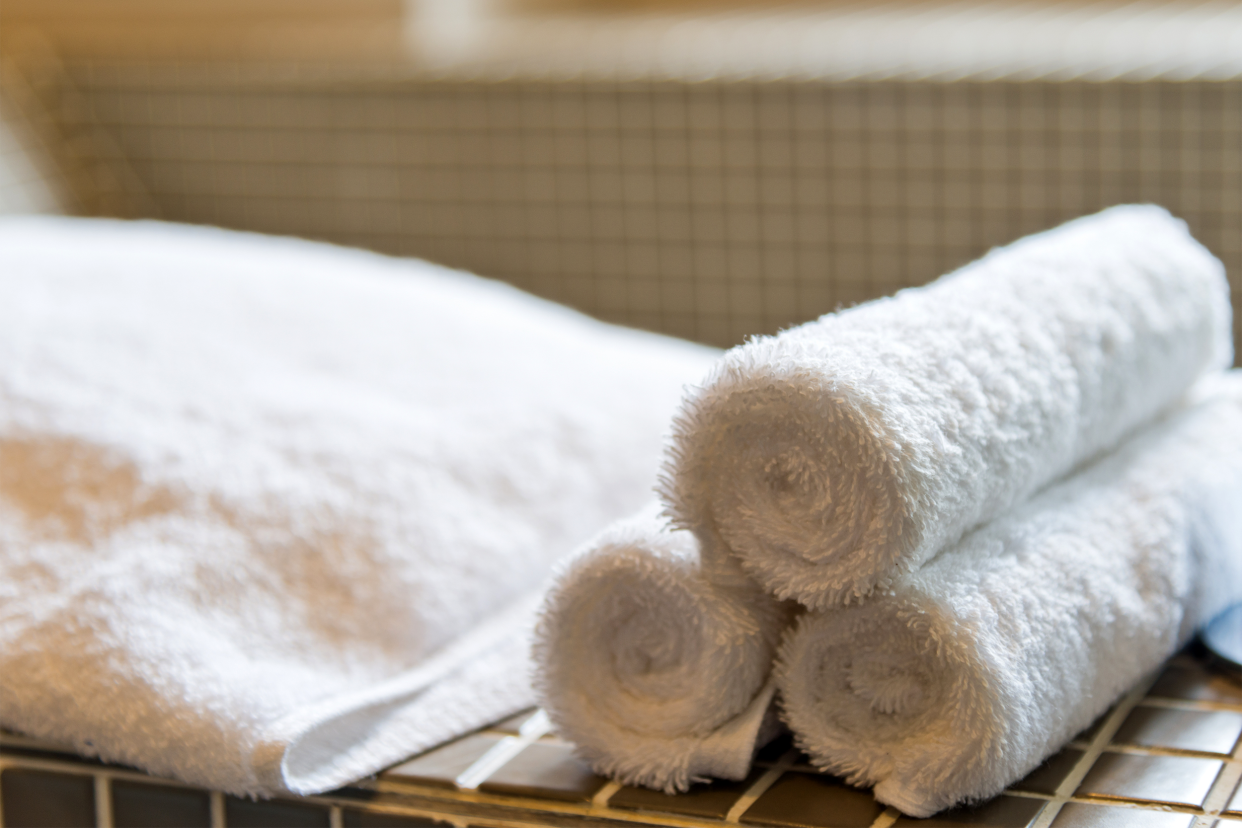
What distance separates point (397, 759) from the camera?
509 mm

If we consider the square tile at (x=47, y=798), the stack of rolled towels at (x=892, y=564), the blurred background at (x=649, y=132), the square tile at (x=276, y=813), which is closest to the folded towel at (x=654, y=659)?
the stack of rolled towels at (x=892, y=564)

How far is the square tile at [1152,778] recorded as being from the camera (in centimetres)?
45

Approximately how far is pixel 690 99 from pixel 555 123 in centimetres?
15

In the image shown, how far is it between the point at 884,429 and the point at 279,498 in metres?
0.34

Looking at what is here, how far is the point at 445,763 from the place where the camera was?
508mm

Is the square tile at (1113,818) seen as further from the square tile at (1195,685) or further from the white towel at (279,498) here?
the white towel at (279,498)

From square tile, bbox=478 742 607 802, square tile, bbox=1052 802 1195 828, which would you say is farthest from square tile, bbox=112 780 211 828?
square tile, bbox=1052 802 1195 828

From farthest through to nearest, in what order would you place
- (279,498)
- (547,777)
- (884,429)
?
(279,498)
(547,777)
(884,429)

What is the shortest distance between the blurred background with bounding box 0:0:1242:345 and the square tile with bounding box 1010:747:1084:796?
75 centimetres

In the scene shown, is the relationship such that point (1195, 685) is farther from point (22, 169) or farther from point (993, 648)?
point (22, 169)

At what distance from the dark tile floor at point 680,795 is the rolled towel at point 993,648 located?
0.02 metres

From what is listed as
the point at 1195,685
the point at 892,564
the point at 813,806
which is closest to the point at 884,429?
the point at 892,564

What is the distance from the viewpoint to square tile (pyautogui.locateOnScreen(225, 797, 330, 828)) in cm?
49

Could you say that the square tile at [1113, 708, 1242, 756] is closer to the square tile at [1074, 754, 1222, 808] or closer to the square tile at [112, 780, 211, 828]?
the square tile at [1074, 754, 1222, 808]
